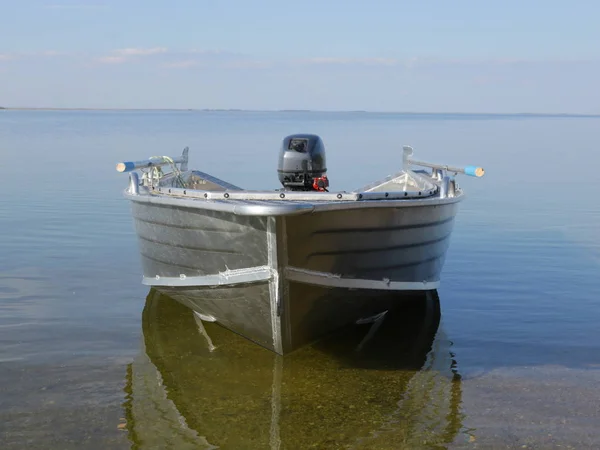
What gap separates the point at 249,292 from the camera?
677cm

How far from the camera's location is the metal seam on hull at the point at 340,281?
6.53m

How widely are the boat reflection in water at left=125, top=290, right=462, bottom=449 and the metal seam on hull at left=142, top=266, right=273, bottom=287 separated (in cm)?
70

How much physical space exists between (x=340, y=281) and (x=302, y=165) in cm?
193

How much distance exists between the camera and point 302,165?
8414 mm

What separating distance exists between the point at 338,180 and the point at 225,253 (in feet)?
52.6

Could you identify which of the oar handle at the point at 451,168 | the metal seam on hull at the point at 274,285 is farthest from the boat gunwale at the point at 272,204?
the oar handle at the point at 451,168

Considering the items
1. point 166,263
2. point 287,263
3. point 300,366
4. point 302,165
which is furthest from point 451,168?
point 166,263

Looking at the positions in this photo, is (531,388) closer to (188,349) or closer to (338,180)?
(188,349)

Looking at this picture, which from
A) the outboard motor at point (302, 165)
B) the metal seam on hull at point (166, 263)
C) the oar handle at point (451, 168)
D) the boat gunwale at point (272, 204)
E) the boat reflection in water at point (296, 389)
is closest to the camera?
the boat reflection in water at point (296, 389)

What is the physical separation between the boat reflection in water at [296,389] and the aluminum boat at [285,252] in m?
0.30

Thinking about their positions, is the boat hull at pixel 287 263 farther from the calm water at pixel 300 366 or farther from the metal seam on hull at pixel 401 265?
the calm water at pixel 300 366

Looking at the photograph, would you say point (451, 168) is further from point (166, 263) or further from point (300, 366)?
point (166, 263)

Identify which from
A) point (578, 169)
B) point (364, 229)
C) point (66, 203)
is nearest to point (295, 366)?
point (364, 229)

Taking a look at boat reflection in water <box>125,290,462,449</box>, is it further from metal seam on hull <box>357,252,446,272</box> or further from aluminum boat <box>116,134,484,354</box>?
metal seam on hull <box>357,252,446,272</box>
